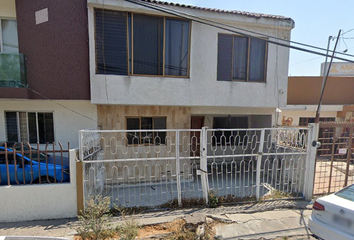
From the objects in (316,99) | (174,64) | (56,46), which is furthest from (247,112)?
(56,46)

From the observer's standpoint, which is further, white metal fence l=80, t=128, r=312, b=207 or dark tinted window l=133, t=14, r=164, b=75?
dark tinted window l=133, t=14, r=164, b=75

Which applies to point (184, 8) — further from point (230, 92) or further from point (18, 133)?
point (18, 133)

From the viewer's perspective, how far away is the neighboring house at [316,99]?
37.1 ft

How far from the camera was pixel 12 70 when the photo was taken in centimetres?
527

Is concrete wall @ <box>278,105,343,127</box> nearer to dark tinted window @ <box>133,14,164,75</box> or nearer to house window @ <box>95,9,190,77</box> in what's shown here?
house window @ <box>95,9,190,77</box>

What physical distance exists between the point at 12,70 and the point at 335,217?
28.1ft

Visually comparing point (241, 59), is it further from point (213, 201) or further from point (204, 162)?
point (213, 201)

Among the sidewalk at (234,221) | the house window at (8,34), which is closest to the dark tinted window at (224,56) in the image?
the sidewalk at (234,221)

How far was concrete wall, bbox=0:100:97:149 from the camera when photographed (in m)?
6.04

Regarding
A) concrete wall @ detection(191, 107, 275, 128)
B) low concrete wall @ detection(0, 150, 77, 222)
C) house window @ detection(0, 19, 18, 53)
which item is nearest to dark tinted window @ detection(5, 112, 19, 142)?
house window @ detection(0, 19, 18, 53)

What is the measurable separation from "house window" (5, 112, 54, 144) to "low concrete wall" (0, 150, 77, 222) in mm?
2865

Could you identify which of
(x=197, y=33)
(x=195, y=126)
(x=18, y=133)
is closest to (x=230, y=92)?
(x=197, y=33)

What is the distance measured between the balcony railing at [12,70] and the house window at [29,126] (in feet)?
4.01

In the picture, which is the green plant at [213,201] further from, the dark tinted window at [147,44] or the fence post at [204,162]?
the dark tinted window at [147,44]
